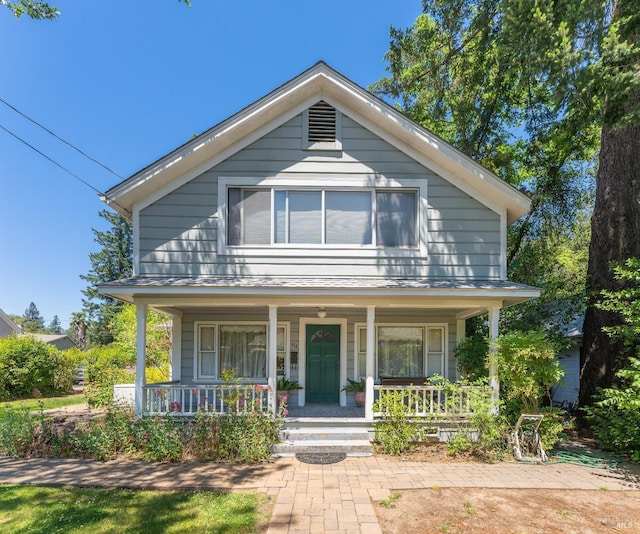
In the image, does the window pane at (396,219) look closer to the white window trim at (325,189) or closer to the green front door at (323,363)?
the white window trim at (325,189)

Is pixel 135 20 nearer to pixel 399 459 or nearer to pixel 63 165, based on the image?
pixel 63 165

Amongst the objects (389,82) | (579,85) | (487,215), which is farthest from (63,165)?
(579,85)

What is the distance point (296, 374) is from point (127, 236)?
127ft

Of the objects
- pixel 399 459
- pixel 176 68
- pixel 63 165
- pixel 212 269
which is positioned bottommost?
pixel 399 459

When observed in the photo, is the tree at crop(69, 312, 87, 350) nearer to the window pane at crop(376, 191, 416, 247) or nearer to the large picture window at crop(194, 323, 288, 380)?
the large picture window at crop(194, 323, 288, 380)

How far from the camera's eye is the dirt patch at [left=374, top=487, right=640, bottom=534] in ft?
14.6

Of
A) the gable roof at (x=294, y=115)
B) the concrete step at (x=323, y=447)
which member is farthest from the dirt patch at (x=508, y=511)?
the gable roof at (x=294, y=115)

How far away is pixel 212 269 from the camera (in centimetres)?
843

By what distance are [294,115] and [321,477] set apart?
23.6ft

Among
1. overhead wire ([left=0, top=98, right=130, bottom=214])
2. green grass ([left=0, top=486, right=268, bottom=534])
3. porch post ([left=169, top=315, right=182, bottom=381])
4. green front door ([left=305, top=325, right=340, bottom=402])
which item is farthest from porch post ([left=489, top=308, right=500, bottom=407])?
overhead wire ([left=0, top=98, right=130, bottom=214])

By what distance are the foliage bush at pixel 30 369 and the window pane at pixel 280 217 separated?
14954 millimetres

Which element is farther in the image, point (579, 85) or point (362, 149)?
point (362, 149)

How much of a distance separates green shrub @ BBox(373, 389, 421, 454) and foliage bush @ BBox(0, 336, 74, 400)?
1656 centimetres

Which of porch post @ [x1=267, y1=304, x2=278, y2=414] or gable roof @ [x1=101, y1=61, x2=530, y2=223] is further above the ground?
gable roof @ [x1=101, y1=61, x2=530, y2=223]
